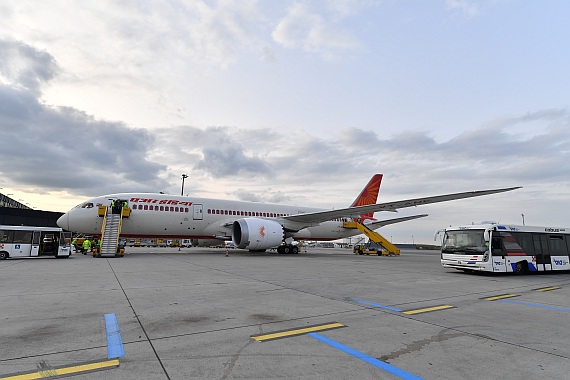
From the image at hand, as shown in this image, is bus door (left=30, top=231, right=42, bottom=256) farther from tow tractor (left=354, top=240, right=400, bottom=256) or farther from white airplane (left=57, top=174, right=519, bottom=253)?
tow tractor (left=354, top=240, right=400, bottom=256)

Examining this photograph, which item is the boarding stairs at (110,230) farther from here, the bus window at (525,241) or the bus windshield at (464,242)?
the bus window at (525,241)

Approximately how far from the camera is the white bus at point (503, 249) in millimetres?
13367

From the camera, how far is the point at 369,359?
387 centimetres

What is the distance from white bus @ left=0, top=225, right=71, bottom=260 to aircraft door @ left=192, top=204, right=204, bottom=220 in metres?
7.67

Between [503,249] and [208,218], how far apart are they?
17.8m

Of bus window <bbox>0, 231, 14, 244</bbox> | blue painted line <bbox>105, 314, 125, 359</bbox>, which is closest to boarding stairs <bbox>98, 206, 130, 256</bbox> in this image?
bus window <bbox>0, 231, 14, 244</bbox>

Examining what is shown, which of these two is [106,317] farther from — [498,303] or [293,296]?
[498,303]

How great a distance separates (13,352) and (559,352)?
264 inches

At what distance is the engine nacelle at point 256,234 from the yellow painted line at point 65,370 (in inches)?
718

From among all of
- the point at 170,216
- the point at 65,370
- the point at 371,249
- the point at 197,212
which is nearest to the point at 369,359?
the point at 65,370

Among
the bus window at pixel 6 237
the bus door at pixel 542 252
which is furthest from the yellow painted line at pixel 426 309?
the bus window at pixel 6 237

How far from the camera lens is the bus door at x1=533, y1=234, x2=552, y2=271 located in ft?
48.3

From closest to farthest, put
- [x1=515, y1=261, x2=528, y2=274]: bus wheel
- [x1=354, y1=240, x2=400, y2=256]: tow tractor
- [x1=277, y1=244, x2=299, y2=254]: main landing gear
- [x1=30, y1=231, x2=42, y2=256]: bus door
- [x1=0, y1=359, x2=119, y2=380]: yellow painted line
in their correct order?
[x1=0, y1=359, x2=119, y2=380]: yellow painted line → [x1=515, y1=261, x2=528, y2=274]: bus wheel → [x1=30, y1=231, x2=42, y2=256]: bus door → [x1=277, y1=244, x2=299, y2=254]: main landing gear → [x1=354, y1=240, x2=400, y2=256]: tow tractor

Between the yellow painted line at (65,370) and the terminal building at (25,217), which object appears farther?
the terminal building at (25,217)
